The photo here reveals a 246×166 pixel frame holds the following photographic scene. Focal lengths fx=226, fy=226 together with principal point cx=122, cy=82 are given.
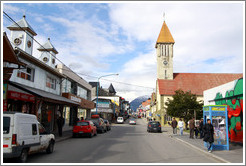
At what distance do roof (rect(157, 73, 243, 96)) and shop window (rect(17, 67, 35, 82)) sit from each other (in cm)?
3952

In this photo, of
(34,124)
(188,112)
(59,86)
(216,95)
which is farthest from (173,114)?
(34,124)

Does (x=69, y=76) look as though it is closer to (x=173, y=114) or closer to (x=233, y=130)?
(x=173, y=114)

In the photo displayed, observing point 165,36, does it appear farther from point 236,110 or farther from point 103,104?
point 236,110

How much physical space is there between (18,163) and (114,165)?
132 inches

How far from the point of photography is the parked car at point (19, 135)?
7449 mm

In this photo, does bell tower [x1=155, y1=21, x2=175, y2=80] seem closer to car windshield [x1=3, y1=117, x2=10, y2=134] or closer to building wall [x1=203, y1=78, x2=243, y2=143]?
building wall [x1=203, y1=78, x2=243, y2=143]

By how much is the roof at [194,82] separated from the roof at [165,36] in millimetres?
9431

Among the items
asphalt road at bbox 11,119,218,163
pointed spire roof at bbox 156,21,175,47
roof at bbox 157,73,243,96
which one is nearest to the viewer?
asphalt road at bbox 11,119,218,163

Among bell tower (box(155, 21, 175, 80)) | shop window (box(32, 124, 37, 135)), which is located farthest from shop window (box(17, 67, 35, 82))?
bell tower (box(155, 21, 175, 80))

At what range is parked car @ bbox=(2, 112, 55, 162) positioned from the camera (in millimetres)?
7449

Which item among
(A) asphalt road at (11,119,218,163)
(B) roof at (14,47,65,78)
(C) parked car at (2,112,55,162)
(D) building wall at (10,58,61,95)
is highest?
(B) roof at (14,47,65,78)

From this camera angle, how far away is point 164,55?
60.4 metres

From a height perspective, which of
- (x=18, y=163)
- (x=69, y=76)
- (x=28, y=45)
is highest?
(x=28, y=45)

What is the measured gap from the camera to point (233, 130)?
1566 cm
